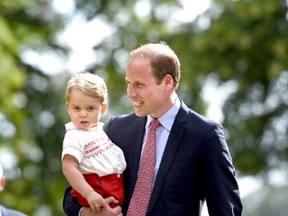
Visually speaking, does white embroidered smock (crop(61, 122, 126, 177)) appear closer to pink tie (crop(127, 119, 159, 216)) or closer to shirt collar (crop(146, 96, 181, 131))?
pink tie (crop(127, 119, 159, 216))

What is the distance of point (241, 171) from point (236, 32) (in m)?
2.34

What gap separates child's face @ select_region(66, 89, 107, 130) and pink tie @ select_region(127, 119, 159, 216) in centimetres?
33

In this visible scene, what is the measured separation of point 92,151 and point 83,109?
219 mm

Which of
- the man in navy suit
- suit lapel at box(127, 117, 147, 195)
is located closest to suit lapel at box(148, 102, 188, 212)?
the man in navy suit

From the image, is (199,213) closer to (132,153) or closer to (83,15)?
(132,153)

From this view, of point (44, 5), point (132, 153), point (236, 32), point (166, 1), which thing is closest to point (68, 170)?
point (132, 153)

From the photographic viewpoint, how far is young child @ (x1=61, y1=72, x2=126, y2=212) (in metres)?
7.18

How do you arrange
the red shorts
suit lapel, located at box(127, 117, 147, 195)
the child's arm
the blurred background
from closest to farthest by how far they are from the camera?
1. the child's arm
2. the red shorts
3. suit lapel, located at box(127, 117, 147, 195)
4. the blurred background

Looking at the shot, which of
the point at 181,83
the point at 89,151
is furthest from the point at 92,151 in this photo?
the point at 181,83

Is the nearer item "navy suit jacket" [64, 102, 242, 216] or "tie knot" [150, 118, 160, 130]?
"navy suit jacket" [64, 102, 242, 216]

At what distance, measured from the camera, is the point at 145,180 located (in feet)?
24.2

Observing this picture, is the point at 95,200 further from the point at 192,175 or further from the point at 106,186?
the point at 192,175

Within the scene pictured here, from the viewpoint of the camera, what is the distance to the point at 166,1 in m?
22.2

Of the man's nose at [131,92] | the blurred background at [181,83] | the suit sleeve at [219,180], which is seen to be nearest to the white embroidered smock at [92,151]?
the man's nose at [131,92]
